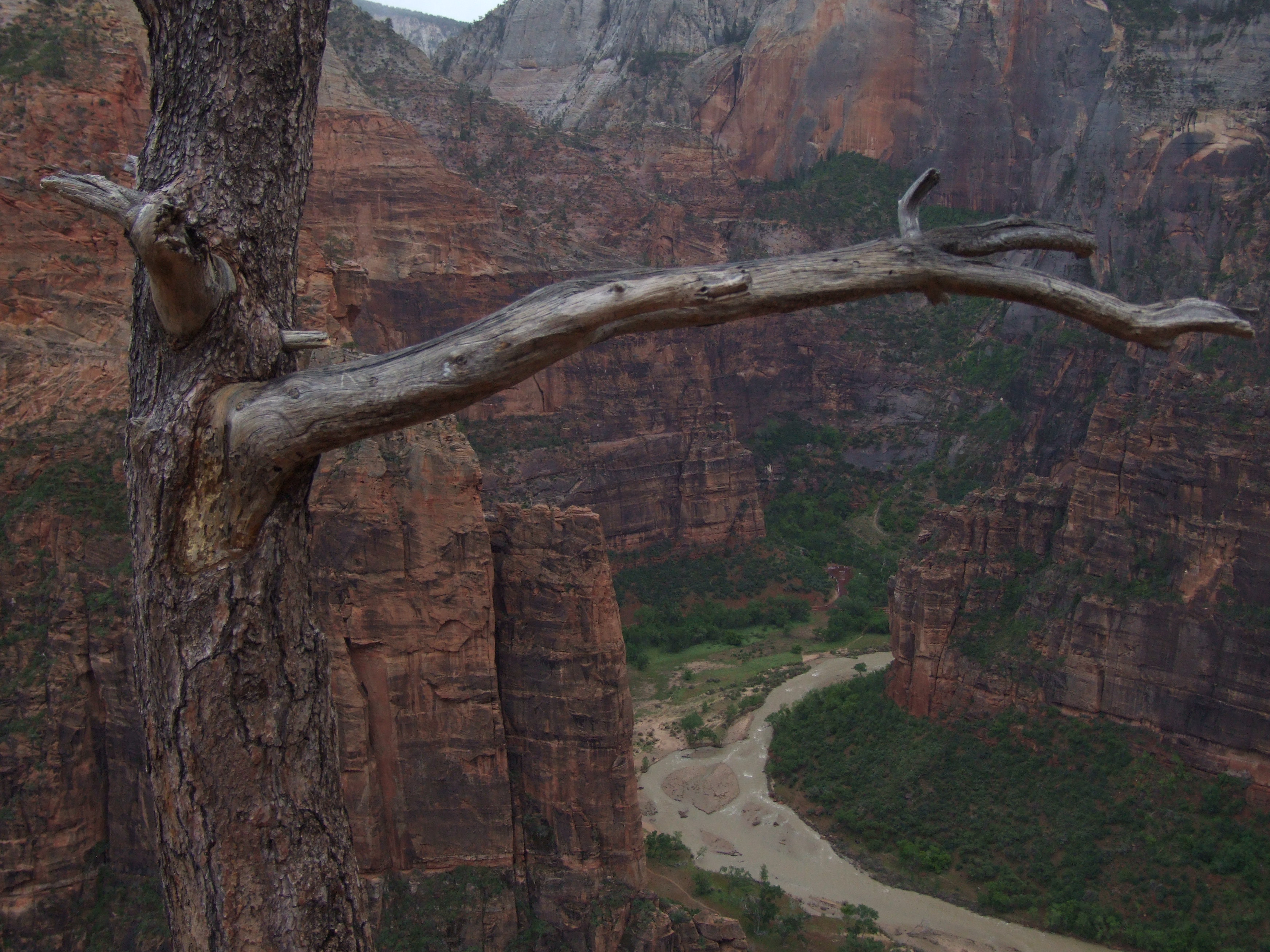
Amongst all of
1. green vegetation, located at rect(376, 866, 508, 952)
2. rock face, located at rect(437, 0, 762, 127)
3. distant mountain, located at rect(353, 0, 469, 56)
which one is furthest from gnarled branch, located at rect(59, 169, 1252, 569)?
distant mountain, located at rect(353, 0, 469, 56)

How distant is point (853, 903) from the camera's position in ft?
100

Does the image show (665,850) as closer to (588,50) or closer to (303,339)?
(303,339)

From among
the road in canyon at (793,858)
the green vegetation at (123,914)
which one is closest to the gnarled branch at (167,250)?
the green vegetation at (123,914)

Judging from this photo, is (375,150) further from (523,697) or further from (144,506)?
(144,506)

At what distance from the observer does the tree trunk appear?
402 cm

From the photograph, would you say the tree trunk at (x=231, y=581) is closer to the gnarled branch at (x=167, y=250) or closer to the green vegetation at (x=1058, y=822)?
the gnarled branch at (x=167, y=250)

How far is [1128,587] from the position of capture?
3170cm

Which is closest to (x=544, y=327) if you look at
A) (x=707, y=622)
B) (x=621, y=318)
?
(x=621, y=318)

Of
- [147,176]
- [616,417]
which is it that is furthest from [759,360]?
[147,176]

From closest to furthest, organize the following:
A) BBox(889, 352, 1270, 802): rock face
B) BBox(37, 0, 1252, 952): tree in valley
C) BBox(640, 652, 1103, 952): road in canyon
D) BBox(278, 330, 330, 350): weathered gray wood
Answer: BBox(37, 0, 1252, 952): tree in valley < BBox(278, 330, 330, 350): weathered gray wood < BBox(640, 652, 1103, 952): road in canyon < BBox(889, 352, 1270, 802): rock face

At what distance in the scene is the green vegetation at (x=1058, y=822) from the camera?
27.6 meters

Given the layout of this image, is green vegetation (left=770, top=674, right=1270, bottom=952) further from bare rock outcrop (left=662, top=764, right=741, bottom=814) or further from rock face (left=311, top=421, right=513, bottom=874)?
rock face (left=311, top=421, right=513, bottom=874)

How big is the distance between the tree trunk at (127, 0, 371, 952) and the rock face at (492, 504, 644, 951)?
17.8 metres

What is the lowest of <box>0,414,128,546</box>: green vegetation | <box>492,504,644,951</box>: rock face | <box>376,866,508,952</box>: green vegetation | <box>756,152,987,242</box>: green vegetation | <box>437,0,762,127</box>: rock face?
<box>376,866,508,952</box>: green vegetation
